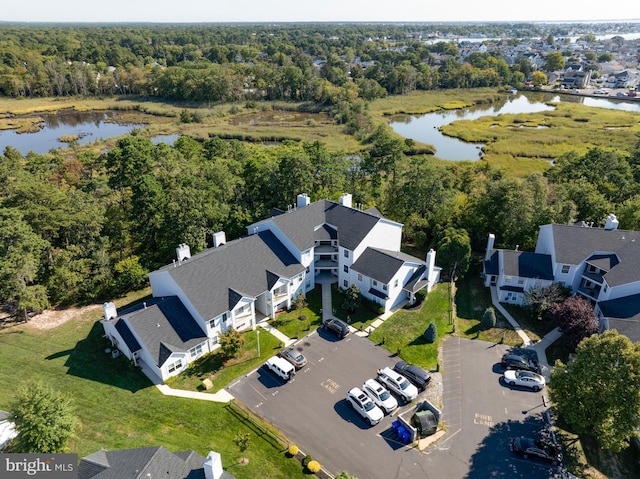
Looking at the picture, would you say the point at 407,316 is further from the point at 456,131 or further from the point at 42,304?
the point at 456,131

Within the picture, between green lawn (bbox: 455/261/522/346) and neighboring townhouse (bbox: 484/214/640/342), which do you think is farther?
green lawn (bbox: 455/261/522/346)

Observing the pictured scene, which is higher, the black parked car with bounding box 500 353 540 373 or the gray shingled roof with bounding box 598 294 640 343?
the gray shingled roof with bounding box 598 294 640 343

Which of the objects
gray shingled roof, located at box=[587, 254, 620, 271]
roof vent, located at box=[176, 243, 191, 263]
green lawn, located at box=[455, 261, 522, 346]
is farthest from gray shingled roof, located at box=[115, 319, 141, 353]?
gray shingled roof, located at box=[587, 254, 620, 271]

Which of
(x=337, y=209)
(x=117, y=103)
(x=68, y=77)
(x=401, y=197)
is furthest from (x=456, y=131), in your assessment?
(x=68, y=77)

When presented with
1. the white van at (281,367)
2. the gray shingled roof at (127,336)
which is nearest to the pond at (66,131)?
the gray shingled roof at (127,336)

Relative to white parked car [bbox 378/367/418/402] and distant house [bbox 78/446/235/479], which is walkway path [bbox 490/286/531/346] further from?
distant house [bbox 78/446/235/479]

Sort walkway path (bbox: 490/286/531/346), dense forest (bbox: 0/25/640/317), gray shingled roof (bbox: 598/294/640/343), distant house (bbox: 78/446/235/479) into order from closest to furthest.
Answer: distant house (bbox: 78/446/235/479) < gray shingled roof (bbox: 598/294/640/343) < walkway path (bbox: 490/286/531/346) < dense forest (bbox: 0/25/640/317)

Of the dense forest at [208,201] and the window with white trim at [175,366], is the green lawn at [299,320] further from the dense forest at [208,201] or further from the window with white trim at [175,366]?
the dense forest at [208,201]
